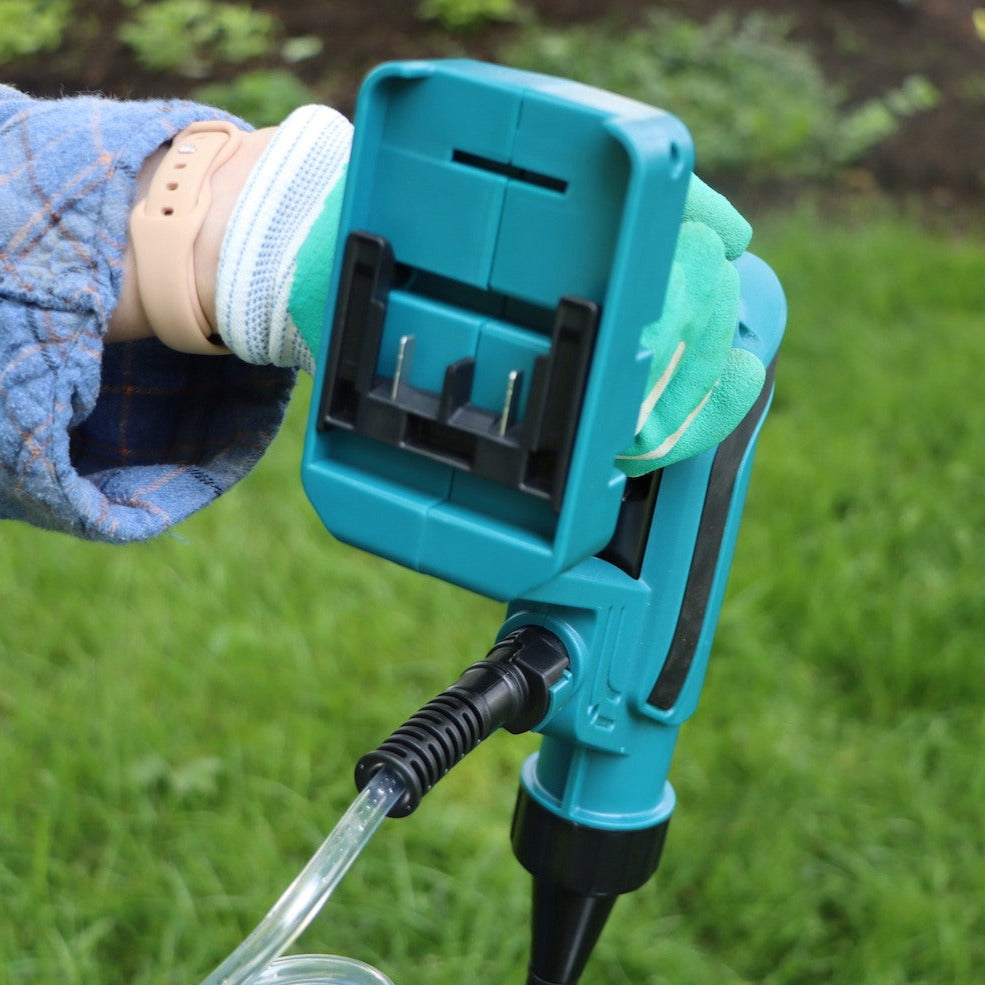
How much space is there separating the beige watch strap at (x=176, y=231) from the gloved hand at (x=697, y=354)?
0.29 m

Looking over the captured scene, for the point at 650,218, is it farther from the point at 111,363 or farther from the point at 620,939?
the point at 620,939

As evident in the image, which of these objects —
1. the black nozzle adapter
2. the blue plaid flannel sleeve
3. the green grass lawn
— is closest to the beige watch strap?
the blue plaid flannel sleeve

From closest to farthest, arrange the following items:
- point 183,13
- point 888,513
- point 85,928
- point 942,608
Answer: point 85,928 → point 942,608 → point 888,513 → point 183,13

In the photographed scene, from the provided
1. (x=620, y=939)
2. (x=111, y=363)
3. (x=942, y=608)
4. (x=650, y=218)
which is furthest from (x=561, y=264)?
(x=942, y=608)

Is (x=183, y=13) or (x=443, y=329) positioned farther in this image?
(x=183, y=13)

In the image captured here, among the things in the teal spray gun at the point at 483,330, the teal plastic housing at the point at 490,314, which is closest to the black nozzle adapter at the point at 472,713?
the teal spray gun at the point at 483,330

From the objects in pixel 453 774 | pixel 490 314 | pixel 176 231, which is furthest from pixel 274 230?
pixel 453 774

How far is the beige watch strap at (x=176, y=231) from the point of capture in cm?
83

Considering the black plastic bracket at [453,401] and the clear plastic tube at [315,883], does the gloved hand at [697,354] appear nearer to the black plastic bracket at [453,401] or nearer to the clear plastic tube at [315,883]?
the black plastic bracket at [453,401]

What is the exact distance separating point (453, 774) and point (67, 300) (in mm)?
1239

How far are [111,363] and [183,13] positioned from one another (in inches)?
119

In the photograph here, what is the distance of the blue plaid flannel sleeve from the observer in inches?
31.5

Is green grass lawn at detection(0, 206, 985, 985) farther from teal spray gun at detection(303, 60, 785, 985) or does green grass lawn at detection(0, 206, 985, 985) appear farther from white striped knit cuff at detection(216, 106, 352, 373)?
teal spray gun at detection(303, 60, 785, 985)

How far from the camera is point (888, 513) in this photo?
247 cm
